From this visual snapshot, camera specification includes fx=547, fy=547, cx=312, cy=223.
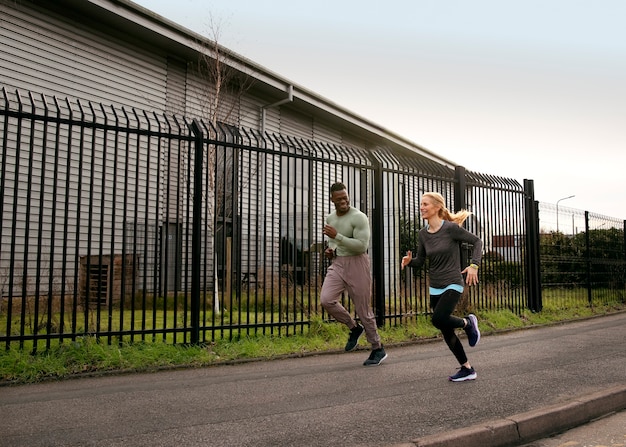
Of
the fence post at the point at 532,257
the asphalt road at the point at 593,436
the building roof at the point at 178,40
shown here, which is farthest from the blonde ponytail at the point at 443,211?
the building roof at the point at 178,40

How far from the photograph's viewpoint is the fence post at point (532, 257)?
1101 centimetres

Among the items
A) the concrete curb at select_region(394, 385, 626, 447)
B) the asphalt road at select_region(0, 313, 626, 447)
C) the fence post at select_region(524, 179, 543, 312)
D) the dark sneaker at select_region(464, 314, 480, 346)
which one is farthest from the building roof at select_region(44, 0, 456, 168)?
the concrete curb at select_region(394, 385, 626, 447)

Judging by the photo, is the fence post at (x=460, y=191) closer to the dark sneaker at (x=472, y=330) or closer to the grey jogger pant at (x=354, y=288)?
the grey jogger pant at (x=354, y=288)

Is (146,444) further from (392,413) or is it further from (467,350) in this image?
(467,350)

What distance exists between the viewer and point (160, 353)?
596 cm

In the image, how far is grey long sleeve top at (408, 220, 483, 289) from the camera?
525cm

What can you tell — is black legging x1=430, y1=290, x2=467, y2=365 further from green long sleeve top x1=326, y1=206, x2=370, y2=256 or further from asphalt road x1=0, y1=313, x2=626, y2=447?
green long sleeve top x1=326, y1=206, x2=370, y2=256

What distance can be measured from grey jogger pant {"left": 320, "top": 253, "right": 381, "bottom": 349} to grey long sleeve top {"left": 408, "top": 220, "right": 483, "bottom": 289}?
3.13ft

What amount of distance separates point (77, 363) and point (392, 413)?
3.26 metres

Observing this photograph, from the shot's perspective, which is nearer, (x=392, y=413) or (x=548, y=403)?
(x=392, y=413)

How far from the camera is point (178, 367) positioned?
584 cm

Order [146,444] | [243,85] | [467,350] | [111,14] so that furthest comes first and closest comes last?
[243,85]
[111,14]
[467,350]
[146,444]

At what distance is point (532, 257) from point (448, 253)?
Result: 259 inches

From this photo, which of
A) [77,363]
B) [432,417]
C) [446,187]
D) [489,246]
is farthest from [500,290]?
[77,363]
